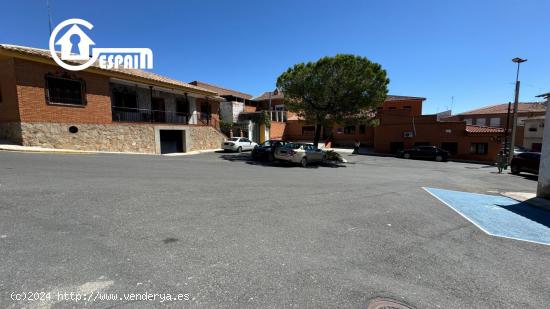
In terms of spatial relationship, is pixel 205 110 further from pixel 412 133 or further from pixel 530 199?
pixel 412 133

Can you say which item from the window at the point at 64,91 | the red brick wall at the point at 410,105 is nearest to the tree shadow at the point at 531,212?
the window at the point at 64,91

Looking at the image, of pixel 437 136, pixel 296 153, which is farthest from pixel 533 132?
pixel 296 153

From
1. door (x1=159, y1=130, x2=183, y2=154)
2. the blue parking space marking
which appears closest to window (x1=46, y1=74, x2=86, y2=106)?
door (x1=159, y1=130, x2=183, y2=154)

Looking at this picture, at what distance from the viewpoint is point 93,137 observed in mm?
15305

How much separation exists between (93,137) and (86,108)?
1839mm

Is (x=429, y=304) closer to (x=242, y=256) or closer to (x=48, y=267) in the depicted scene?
(x=242, y=256)

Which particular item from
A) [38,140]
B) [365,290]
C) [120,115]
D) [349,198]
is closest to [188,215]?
[365,290]

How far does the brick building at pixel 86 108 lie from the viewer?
41.9ft

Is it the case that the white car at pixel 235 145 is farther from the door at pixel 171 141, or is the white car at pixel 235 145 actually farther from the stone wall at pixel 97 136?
the door at pixel 171 141

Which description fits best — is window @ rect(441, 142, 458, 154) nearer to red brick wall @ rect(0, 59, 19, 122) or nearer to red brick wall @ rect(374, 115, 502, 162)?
red brick wall @ rect(374, 115, 502, 162)

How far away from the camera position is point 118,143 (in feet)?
54.4

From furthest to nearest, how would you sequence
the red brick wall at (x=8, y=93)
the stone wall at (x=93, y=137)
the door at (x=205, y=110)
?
1. the door at (x=205, y=110)
2. the stone wall at (x=93, y=137)
3. the red brick wall at (x=8, y=93)

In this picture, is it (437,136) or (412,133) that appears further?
(412,133)

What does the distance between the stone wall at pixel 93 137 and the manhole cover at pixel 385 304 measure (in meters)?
17.7
